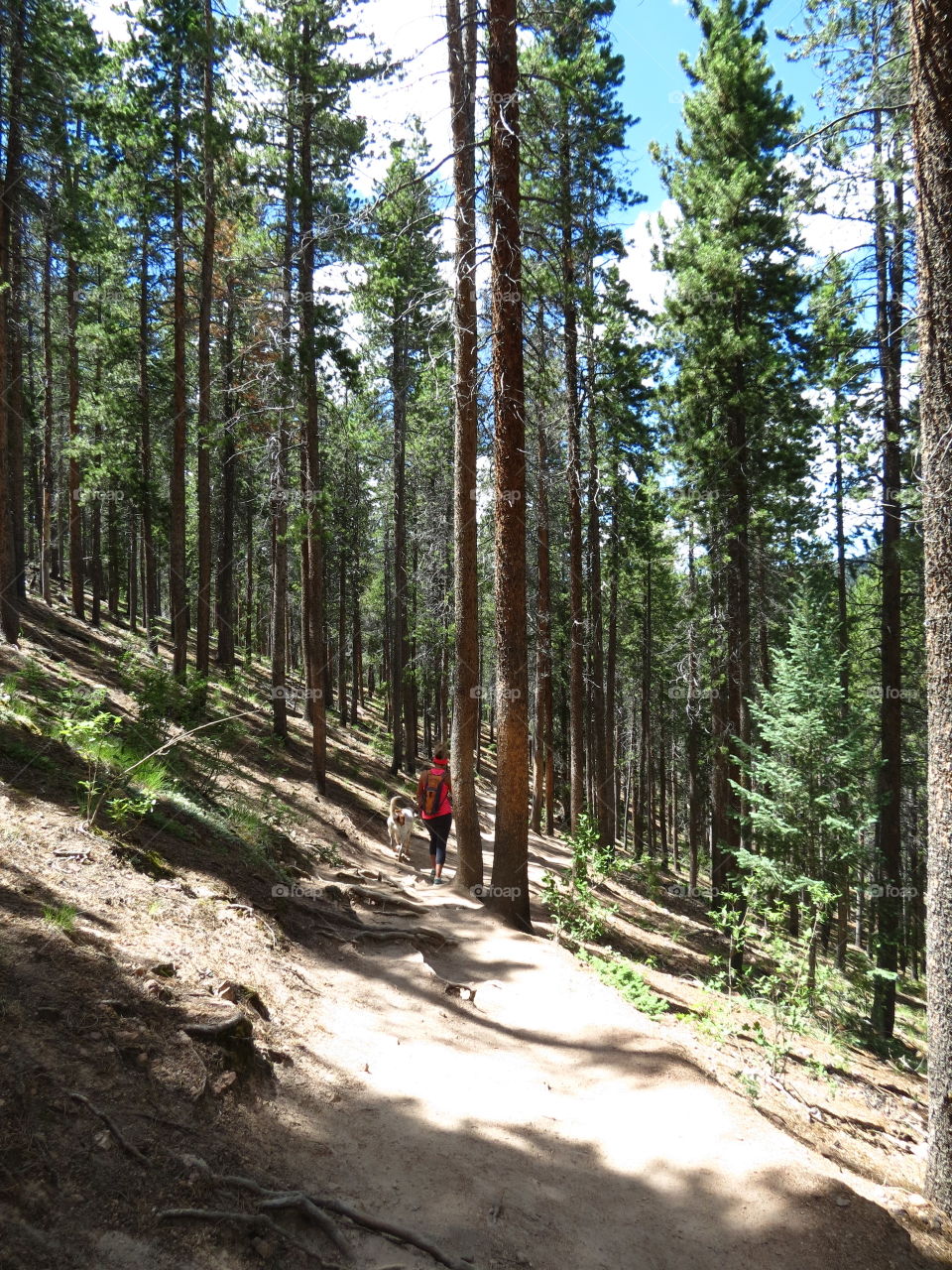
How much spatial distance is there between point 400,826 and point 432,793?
2.69m

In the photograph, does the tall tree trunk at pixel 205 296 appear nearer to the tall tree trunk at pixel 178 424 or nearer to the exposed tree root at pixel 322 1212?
the tall tree trunk at pixel 178 424

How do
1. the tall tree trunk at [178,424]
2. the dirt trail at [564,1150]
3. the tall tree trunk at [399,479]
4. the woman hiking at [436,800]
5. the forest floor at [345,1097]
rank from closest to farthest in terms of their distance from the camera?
1. the forest floor at [345,1097]
2. the dirt trail at [564,1150]
3. the woman hiking at [436,800]
4. the tall tree trunk at [178,424]
5. the tall tree trunk at [399,479]

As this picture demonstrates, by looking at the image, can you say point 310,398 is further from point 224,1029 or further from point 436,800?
point 224,1029

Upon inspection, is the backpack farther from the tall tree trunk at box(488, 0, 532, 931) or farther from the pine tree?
the pine tree

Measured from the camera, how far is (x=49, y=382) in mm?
22125

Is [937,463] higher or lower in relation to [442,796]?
higher

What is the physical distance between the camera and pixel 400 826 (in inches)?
541

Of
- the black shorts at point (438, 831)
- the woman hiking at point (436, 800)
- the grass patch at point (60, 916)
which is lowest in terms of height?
the black shorts at point (438, 831)

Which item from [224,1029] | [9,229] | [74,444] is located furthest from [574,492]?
[74,444]

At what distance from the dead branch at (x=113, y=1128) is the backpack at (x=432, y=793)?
8264 mm

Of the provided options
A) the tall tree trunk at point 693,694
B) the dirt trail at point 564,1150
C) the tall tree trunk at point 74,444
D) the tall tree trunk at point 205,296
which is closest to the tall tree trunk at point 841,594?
the tall tree trunk at point 693,694

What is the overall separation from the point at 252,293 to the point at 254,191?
238cm

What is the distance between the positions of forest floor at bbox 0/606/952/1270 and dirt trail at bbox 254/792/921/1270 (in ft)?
0.05

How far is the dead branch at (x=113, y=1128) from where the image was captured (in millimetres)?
3072
